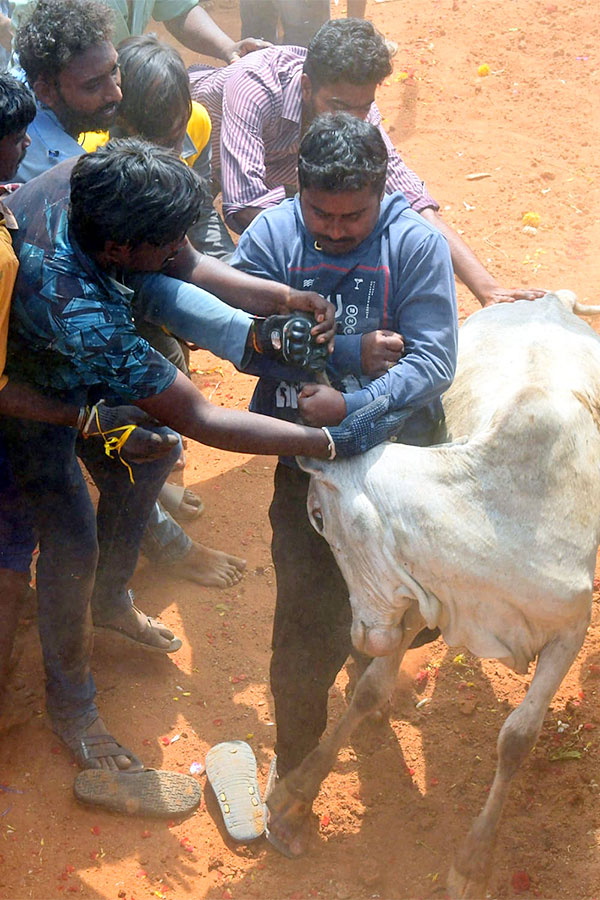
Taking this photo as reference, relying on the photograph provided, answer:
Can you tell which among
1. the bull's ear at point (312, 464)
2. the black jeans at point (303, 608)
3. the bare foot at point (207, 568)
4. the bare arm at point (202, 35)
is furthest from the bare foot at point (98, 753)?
the bare arm at point (202, 35)

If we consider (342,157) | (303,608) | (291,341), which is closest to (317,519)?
(303,608)

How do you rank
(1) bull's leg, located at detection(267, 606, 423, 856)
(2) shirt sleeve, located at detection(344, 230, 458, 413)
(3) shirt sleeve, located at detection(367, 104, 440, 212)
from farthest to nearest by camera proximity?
1. (3) shirt sleeve, located at detection(367, 104, 440, 212)
2. (1) bull's leg, located at detection(267, 606, 423, 856)
3. (2) shirt sleeve, located at detection(344, 230, 458, 413)

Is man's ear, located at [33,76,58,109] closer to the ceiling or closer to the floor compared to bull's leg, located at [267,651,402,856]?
closer to the ceiling

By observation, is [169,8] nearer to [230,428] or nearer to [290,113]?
[290,113]

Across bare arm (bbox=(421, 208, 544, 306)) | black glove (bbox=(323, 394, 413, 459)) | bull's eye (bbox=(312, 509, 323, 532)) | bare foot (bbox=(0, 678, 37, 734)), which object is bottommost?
bare foot (bbox=(0, 678, 37, 734))

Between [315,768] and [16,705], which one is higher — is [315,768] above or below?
above

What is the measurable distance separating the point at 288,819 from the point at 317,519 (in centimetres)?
121

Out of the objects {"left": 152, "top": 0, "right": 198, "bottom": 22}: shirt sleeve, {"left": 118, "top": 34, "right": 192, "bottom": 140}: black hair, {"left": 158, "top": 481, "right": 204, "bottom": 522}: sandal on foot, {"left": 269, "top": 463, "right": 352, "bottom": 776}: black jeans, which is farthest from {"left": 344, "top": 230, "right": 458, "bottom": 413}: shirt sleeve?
{"left": 152, "top": 0, "right": 198, "bottom": 22}: shirt sleeve

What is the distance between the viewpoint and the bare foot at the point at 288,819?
354 cm

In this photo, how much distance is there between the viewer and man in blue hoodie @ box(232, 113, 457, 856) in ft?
9.43

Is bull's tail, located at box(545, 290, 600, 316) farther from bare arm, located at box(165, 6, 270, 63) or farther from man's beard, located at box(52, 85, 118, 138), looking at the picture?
bare arm, located at box(165, 6, 270, 63)

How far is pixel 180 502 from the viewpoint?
16.8 ft

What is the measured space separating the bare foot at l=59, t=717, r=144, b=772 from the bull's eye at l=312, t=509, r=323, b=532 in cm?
135

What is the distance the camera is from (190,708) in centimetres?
418
